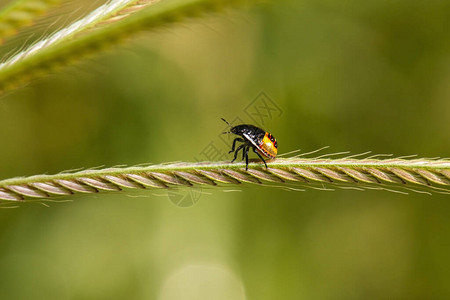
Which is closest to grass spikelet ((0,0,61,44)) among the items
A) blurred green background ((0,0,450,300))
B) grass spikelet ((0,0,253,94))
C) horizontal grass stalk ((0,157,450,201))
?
grass spikelet ((0,0,253,94))

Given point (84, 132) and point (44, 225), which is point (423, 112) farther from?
point (44, 225)

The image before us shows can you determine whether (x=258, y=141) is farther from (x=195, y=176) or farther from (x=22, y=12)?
(x=22, y=12)

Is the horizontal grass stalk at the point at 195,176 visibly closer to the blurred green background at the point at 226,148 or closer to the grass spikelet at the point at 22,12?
the grass spikelet at the point at 22,12

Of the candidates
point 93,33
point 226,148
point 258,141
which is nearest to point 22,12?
point 93,33

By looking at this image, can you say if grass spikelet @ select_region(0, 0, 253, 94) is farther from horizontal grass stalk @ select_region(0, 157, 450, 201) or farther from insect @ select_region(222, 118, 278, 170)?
insect @ select_region(222, 118, 278, 170)

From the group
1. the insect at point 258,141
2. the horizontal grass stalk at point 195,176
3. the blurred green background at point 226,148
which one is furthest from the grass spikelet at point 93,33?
the blurred green background at point 226,148

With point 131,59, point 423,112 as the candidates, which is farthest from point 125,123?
point 423,112
